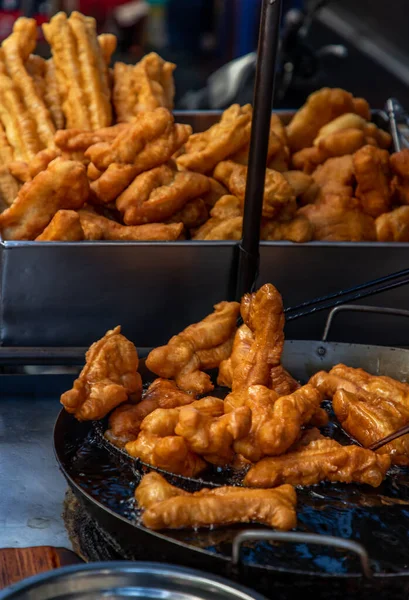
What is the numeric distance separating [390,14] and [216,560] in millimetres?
10966

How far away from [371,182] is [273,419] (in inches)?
54.8

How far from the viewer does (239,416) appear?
182 cm

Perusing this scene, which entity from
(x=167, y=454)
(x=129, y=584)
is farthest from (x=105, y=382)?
(x=129, y=584)

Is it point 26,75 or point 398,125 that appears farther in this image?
point 398,125

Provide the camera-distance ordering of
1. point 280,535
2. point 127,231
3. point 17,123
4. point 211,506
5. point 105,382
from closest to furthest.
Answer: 1. point 280,535
2. point 211,506
3. point 105,382
4. point 127,231
5. point 17,123

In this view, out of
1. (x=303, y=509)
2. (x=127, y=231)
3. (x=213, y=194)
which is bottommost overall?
(x=303, y=509)

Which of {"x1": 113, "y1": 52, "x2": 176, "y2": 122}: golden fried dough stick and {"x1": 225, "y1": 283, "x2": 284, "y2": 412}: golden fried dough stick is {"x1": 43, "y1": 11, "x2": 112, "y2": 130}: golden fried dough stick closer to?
{"x1": 113, "y1": 52, "x2": 176, "y2": 122}: golden fried dough stick

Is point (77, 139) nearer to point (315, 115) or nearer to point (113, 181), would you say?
point (113, 181)

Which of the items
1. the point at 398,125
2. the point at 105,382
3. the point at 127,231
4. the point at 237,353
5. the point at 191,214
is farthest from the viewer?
the point at 398,125

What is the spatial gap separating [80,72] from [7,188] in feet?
2.46

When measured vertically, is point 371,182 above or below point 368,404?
above

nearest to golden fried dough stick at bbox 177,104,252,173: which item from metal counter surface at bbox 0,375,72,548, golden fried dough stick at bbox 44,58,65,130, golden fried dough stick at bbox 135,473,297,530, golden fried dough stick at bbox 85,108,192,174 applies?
golden fried dough stick at bbox 85,108,192,174

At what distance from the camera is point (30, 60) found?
3512 mm

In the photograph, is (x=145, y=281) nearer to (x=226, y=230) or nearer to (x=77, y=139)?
(x=226, y=230)
